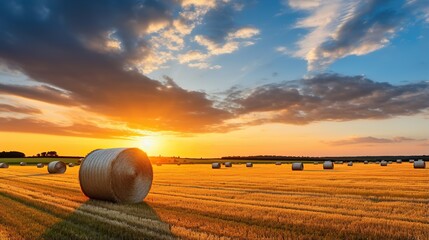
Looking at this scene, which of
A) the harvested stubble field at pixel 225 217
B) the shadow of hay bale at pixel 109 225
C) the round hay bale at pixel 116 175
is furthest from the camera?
the round hay bale at pixel 116 175

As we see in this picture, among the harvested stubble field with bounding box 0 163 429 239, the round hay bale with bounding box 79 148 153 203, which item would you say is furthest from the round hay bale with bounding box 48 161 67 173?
the harvested stubble field with bounding box 0 163 429 239

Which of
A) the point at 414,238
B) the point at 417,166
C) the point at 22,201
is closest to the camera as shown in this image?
the point at 414,238

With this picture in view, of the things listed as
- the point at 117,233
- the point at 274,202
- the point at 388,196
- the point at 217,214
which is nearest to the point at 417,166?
the point at 388,196

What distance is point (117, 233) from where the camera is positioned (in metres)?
8.30

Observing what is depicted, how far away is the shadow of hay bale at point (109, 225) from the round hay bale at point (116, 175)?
7.65 feet

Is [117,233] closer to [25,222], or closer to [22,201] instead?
[25,222]

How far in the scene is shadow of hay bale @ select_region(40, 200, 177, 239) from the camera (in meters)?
8.12

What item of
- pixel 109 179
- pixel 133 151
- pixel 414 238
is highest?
pixel 133 151

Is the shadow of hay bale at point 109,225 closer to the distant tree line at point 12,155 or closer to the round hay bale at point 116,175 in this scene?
the round hay bale at point 116,175

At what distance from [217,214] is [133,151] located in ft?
20.3

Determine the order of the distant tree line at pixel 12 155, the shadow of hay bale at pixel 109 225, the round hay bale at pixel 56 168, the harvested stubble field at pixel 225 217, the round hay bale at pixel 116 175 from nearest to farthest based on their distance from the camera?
the shadow of hay bale at pixel 109 225 → the harvested stubble field at pixel 225 217 → the round hay bale at pixel 116 175 → the round hay bale at pixel 56 168 → the distant tree line at pixel 12 155

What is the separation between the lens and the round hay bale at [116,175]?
14.3m

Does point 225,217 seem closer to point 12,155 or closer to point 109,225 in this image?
point 109,225

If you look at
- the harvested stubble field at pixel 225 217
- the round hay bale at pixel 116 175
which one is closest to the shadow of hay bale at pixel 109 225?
the harvested stubble field at pixel 225 217
